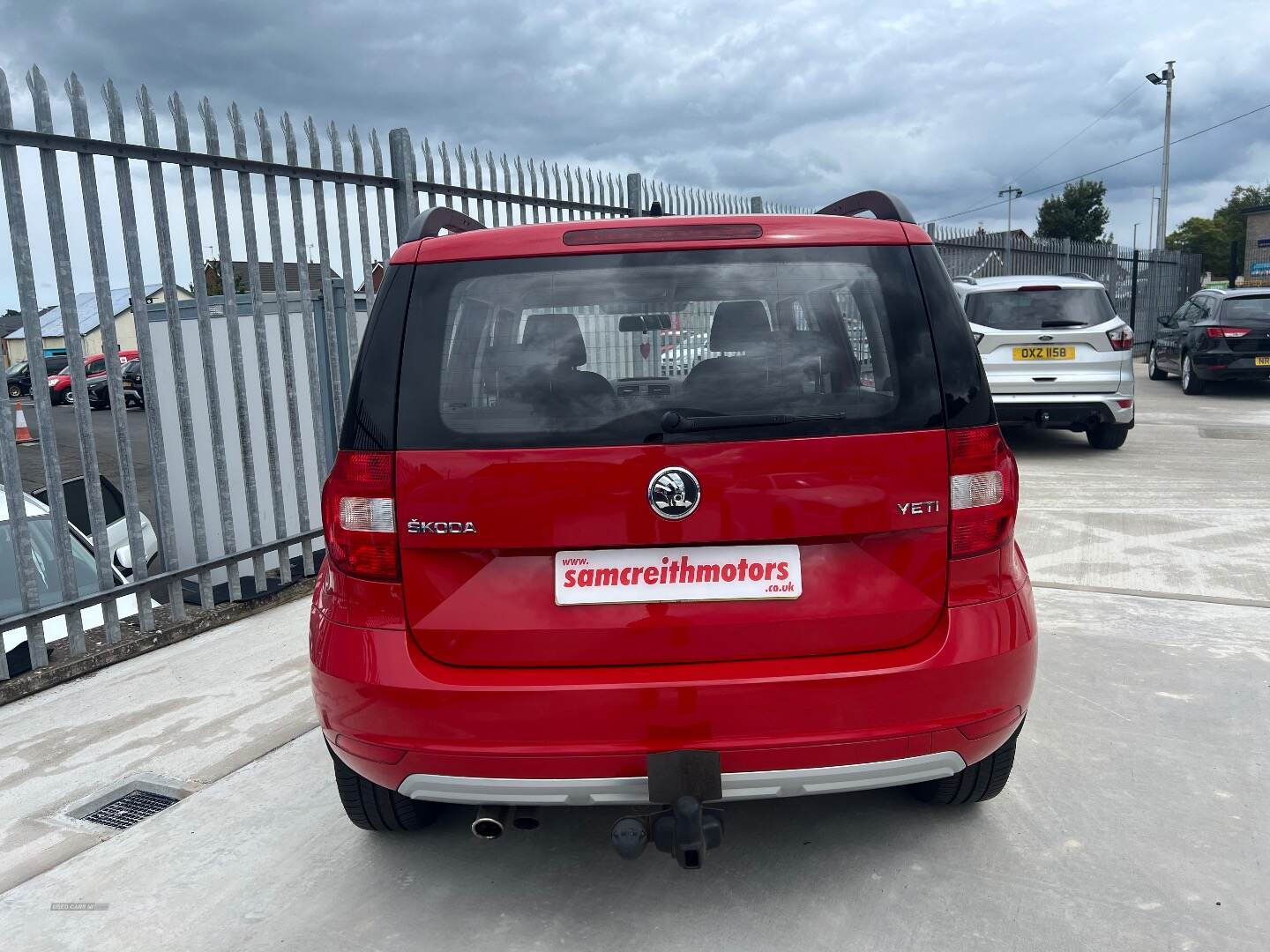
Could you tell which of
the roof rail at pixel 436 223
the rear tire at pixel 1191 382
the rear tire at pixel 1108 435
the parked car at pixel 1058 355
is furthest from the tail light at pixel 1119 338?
the roof rail at pixel 436 223

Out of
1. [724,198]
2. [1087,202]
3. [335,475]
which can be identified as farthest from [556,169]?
[1087,202]

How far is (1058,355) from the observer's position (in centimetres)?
931

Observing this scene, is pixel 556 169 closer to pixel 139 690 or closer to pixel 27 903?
pixel 139 690

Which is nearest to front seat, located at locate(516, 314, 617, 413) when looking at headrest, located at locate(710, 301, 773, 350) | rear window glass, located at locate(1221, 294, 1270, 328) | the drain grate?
headrest, located at locate(710, 301, 773, 350)

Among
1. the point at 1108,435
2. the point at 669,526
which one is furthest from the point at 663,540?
the point at 1108,435

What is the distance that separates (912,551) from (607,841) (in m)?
1.21

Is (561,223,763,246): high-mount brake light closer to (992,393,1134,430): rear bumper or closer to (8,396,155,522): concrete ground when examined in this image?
(992,393,1134,430): rear bumper

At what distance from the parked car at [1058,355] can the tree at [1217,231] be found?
99732mm

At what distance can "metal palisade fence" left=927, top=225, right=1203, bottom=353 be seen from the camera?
59.4 ft

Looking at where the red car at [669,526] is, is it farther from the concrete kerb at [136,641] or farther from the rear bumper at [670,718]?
the concrete kerb at [136,641]

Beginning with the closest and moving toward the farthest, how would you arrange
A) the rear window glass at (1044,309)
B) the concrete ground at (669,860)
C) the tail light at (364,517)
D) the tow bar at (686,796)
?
1. the tow bar at (686,796)
2. the tail light at (364,517)
3. the concrete ground at (669,860)
4. the rear window glass at (1044,309)

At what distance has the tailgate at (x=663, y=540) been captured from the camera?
7.34 ft

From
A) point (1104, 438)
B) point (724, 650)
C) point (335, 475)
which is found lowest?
point (1104, 438)

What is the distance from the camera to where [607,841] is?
284 cm
